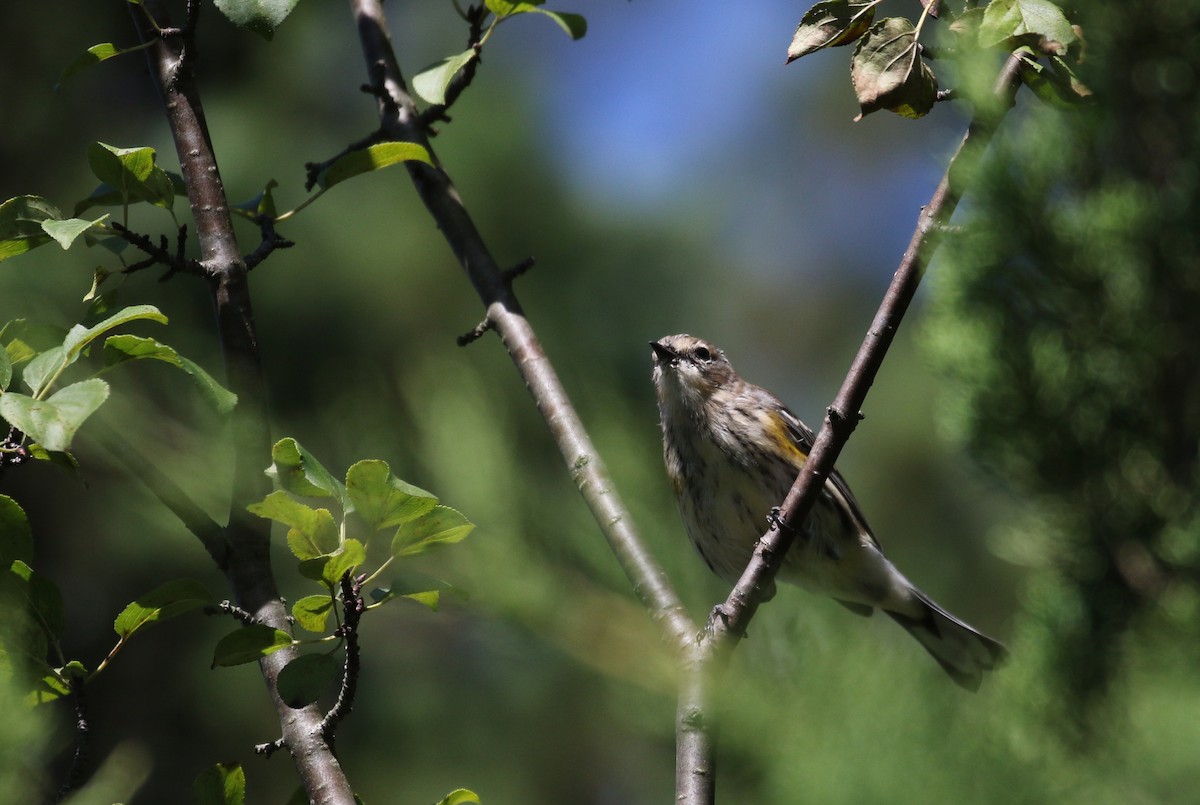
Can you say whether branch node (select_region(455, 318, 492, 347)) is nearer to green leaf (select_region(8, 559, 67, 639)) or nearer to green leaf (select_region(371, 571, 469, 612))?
green leaf (select_region(371, 571, 469, 612))

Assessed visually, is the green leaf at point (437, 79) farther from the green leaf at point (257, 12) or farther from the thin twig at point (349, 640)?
the thin twig at point (349, 640)

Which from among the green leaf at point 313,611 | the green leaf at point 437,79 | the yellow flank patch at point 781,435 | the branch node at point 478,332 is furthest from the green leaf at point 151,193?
the yellow flank patch at point 781,435

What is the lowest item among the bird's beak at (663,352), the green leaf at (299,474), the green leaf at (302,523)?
the bird's beak at (663,352)

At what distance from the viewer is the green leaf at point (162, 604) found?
1.09 meters

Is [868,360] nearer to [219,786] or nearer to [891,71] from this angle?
[891,71]

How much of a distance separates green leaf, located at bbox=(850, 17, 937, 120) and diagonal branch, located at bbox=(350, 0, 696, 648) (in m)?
0.66

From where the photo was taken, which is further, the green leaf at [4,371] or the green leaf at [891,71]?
the green leaf at [891,71]

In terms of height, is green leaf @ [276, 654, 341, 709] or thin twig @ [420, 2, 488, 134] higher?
thin twig @ [420, 2, 488, 134]

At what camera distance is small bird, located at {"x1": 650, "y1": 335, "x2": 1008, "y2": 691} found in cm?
311

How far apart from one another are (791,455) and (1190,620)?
2047 mm

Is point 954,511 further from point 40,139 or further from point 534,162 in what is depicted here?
point 40,139

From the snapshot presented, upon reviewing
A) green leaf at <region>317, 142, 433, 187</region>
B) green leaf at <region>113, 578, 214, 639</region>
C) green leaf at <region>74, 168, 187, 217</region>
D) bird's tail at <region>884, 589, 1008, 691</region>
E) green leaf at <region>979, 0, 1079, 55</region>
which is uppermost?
green leaf at <region>979, 0, 1079, 55</region>

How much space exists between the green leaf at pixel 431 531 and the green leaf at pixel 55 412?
30 cm

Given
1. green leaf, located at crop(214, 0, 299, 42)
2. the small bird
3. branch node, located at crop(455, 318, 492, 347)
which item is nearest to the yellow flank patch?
the small bird
